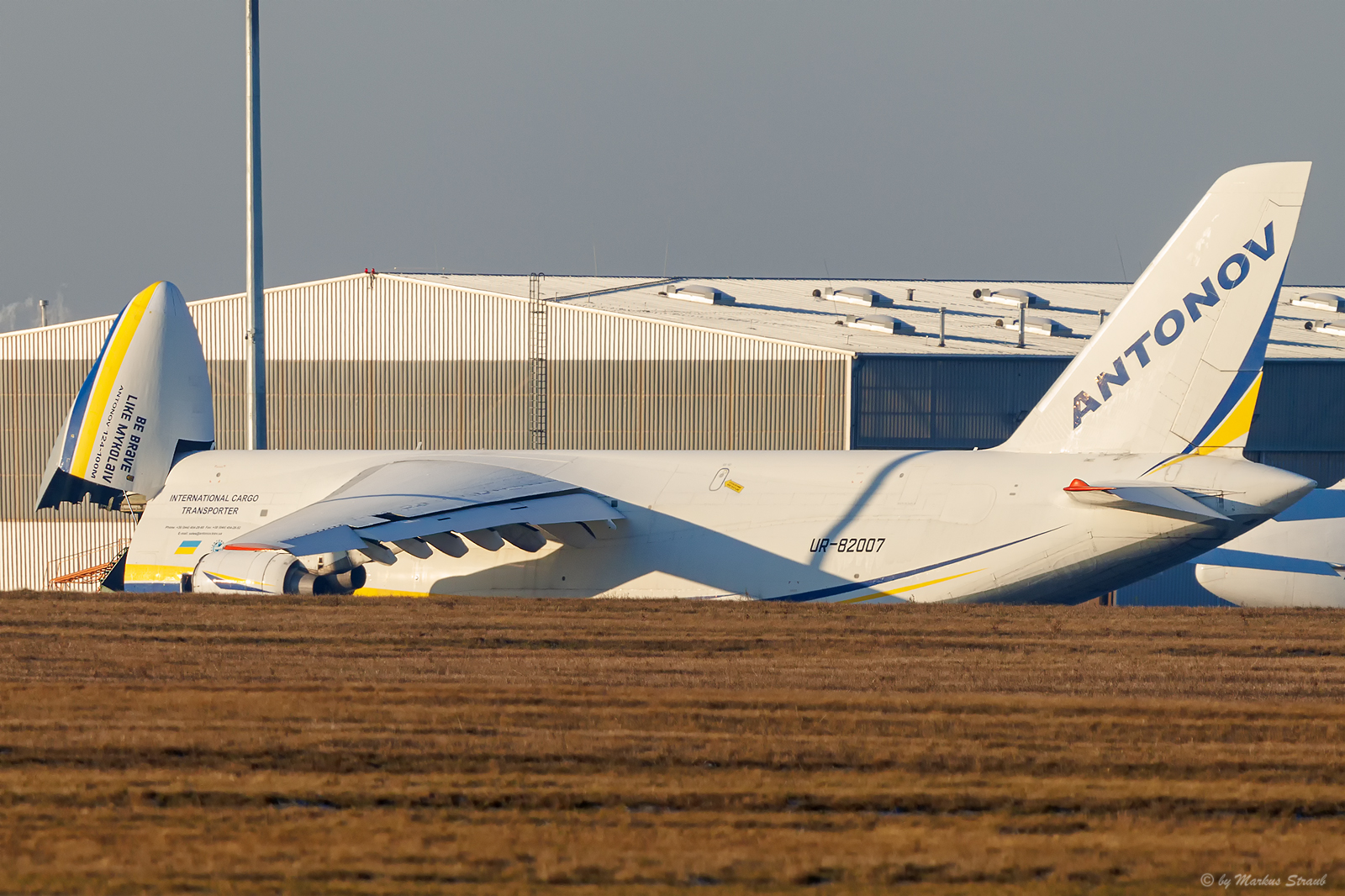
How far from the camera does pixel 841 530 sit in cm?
2077

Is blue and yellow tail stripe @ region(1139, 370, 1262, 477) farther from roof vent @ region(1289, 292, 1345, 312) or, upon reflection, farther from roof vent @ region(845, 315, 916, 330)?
roof vent @ region(1289, 292, 1345, 312)

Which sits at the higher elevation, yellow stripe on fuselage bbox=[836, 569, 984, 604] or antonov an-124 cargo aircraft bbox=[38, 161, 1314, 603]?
antonov an-124 cargo aircraft bbox=[38, 161, 1314, 603]

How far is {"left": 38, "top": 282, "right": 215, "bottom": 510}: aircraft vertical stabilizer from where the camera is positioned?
24609mm

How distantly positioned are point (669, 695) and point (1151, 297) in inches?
462

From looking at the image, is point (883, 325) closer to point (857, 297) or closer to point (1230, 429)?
point (857, 297)

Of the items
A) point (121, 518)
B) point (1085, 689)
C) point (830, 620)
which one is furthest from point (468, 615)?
point (121, 518)

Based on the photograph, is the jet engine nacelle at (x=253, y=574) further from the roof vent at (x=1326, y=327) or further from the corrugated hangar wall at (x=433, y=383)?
the roof vent at (x=1326, y=327)

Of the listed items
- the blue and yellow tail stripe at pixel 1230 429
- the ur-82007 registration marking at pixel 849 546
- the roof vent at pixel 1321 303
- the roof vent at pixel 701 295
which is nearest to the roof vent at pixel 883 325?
the roof vent at pixel 701 295

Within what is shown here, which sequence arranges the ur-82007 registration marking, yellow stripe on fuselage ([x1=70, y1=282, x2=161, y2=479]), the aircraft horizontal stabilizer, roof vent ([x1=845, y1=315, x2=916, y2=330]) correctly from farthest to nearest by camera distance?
roof vent ([x1=845, y1=315, x2=916, y2=330])
yellow stripe on fuselage ([x1=70, y1=282, x2=161, y2=479])
the ur-82007 registration marking
the aircraft horizontal stabilizer

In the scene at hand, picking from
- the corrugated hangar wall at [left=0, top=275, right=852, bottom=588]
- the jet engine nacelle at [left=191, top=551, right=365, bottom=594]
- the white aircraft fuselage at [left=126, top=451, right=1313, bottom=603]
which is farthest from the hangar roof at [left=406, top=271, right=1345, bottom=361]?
the jet engine nacelle at [left=191, top=551, right=365, bottom=594]

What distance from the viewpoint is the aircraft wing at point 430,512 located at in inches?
721

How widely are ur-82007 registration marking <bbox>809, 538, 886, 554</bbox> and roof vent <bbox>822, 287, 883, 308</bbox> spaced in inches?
1028

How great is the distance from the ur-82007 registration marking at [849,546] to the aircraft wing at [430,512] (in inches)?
123

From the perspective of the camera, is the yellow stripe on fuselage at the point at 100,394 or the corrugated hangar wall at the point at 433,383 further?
the corrugated hangar wall at the point at 433,383
